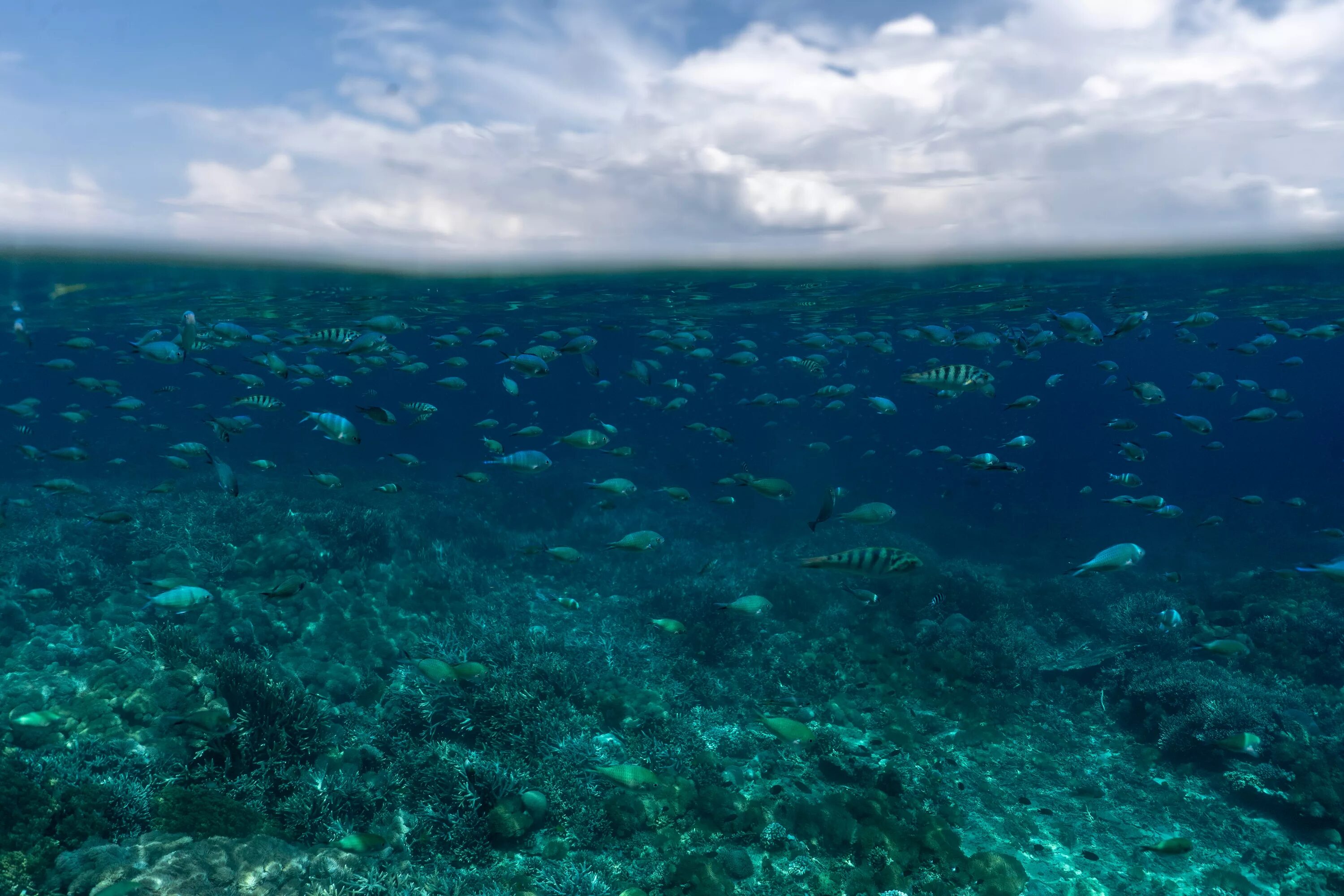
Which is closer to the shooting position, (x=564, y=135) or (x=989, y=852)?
→ (x=989, y=852)

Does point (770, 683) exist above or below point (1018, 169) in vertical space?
below

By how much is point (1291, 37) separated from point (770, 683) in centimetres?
1258

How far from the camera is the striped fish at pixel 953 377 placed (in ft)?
27.7

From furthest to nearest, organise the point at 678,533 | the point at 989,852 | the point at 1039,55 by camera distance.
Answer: the point at 678,533 < the point at 1039,55 < the point at 989,852

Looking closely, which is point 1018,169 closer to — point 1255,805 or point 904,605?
point 904,605

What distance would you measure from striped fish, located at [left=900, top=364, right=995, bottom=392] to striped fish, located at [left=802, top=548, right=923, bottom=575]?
3.65m

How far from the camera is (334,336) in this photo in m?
9.38

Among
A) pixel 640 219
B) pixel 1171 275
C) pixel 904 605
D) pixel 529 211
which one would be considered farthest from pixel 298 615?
pixel 1171 275

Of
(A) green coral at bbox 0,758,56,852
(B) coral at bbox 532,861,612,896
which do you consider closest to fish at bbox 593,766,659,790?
(B) coral at bbox 532,861,612,896

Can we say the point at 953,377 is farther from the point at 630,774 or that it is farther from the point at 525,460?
the point at 630,774

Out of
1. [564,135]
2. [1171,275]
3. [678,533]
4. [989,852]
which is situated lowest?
[678,533]

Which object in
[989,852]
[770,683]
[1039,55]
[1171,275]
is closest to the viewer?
[989,852]

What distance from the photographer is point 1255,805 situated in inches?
341

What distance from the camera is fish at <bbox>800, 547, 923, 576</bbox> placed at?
540 centimetres
